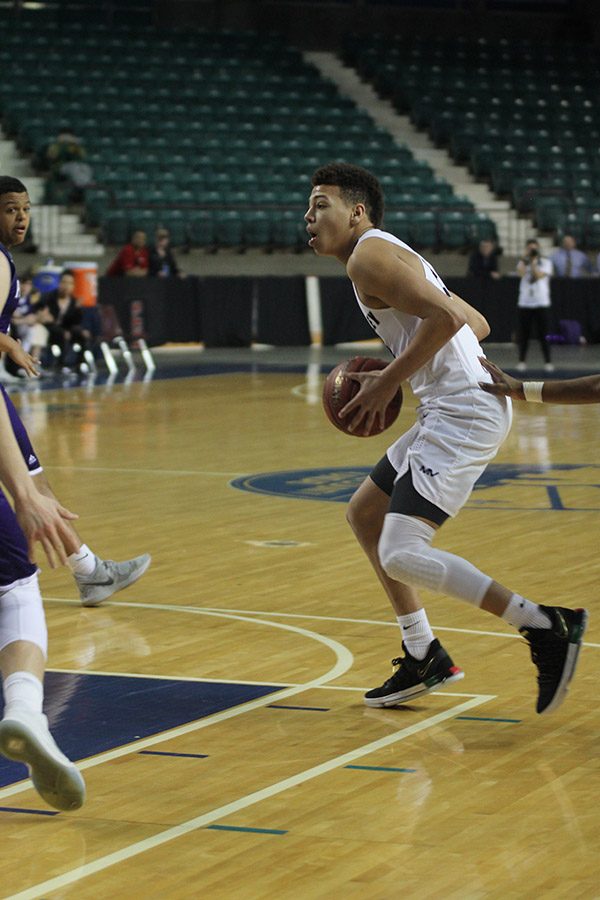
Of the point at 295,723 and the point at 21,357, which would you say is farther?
the point at 21,357

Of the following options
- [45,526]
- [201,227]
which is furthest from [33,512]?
[201,227]

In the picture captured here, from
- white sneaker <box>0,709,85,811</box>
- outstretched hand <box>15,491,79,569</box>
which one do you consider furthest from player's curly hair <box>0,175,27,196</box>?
white sneaker <box>0,709,85,811</box>

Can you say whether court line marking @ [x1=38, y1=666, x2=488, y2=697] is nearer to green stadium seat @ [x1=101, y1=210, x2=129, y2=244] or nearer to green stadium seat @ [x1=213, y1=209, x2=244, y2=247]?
green stadium seat @ [x1=101, y1=210, x2=129, y2=244]

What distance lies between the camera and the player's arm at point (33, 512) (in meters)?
3.62

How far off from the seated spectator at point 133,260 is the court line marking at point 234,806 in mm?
17823

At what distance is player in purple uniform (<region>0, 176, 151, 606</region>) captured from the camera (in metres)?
5.87

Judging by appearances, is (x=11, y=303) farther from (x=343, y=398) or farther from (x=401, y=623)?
(x=401, y=623)

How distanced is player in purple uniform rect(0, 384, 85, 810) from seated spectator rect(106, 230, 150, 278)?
18.8m

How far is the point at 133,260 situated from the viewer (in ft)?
74.3

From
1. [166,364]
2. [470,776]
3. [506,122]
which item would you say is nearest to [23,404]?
[166,364]

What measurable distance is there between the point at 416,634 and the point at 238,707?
610mm

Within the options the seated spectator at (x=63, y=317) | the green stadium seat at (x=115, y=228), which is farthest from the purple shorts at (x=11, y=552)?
the green stadium seat at (x=115, y=228)

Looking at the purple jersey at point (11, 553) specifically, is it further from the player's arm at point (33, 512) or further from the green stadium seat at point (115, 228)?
the green stadium seat at point (115, 228)

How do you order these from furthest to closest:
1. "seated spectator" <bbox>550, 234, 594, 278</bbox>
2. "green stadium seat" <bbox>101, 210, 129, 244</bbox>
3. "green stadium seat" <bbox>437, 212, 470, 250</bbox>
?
1. "green stadium seat" <bbox>437, 212, 470, 250</bbox>
2. "seated spectator" <bbox>550, 234, 594, 278</bbox>
3. "green stadium seat" <bbox>101, 210, 129, 244</bbox>
